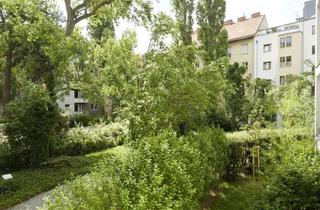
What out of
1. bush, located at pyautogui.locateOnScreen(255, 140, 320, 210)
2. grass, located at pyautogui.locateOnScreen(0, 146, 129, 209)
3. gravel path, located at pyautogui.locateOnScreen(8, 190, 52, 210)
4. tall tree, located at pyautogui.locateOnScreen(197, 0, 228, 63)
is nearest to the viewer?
bush, located at pyautogui.locateOnScreen(255, 140, 320, 210)

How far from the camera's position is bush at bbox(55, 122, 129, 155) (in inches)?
678

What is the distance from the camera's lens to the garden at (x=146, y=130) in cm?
507

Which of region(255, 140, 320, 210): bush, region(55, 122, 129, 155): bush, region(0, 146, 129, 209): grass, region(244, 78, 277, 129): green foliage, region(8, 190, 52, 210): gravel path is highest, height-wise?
region(244, 78, 277, 129): green foliage

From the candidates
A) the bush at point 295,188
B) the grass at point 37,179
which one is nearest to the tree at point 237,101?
the grass at point 37,179

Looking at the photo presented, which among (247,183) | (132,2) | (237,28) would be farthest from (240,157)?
(237,28)

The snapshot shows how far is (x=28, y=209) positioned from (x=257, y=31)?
115ft

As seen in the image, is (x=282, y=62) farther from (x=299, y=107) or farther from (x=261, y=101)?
(x=299, y=107)

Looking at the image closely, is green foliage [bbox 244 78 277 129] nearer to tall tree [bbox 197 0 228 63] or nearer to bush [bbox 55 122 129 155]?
tall tree [bbox 197 0 228 63]

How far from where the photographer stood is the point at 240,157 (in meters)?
13.7

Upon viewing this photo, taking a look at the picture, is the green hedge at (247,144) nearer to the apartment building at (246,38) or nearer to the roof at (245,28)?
the apartment building at (246,38)

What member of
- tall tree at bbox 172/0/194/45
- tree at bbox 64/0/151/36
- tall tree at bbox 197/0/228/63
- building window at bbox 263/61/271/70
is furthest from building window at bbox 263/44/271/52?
tree at bbox 64/0/151/36

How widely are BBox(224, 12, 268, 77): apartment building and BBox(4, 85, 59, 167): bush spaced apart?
29.0 m

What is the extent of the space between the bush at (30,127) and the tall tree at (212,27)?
66.2ft

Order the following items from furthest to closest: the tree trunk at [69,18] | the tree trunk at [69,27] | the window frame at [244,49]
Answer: the window frame at [244,49], the tree trunk at [69,27], the tree trunk at [69,18]
